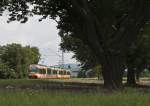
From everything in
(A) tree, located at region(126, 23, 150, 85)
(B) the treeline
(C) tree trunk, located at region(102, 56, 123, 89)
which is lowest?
(C) tree trunk, located at region(102, 56, 123, 89)

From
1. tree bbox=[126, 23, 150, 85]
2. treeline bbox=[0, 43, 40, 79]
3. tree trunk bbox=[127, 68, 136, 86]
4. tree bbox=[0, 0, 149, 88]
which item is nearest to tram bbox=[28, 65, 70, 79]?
treeline bbox=[0, 43, 40, 79]

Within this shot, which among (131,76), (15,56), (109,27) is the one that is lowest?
(131,76)

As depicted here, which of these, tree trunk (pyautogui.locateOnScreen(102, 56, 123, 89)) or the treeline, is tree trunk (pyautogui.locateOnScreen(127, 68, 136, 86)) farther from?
the treeline

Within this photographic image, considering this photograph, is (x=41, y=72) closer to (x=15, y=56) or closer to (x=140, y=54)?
(x=140, y=54)

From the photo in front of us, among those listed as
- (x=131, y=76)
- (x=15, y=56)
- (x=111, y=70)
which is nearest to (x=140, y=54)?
(x=131, y=76)

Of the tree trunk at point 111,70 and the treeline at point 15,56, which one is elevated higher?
the treeline at point 15,56

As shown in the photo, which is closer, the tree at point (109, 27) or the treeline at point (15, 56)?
the tree at point (109, 27)

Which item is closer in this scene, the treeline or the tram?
the tram

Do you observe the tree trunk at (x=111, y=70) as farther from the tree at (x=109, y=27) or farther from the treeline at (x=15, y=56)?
the treeline at (x=15, y=56)

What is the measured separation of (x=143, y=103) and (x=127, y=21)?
55.5 feet

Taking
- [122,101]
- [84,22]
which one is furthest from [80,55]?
[122,101]

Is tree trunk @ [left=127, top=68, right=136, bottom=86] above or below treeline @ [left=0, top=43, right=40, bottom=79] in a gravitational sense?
below

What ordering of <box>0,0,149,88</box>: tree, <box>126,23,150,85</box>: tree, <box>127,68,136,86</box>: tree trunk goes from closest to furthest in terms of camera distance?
<box>0,0,149,88</box>: tree < <box>126,23,150,85</box>: tree < <box>127,68,136,86</box>: tree trunk

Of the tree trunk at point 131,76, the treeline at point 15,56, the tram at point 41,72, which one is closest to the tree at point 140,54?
the tree trunk at point 131,76
